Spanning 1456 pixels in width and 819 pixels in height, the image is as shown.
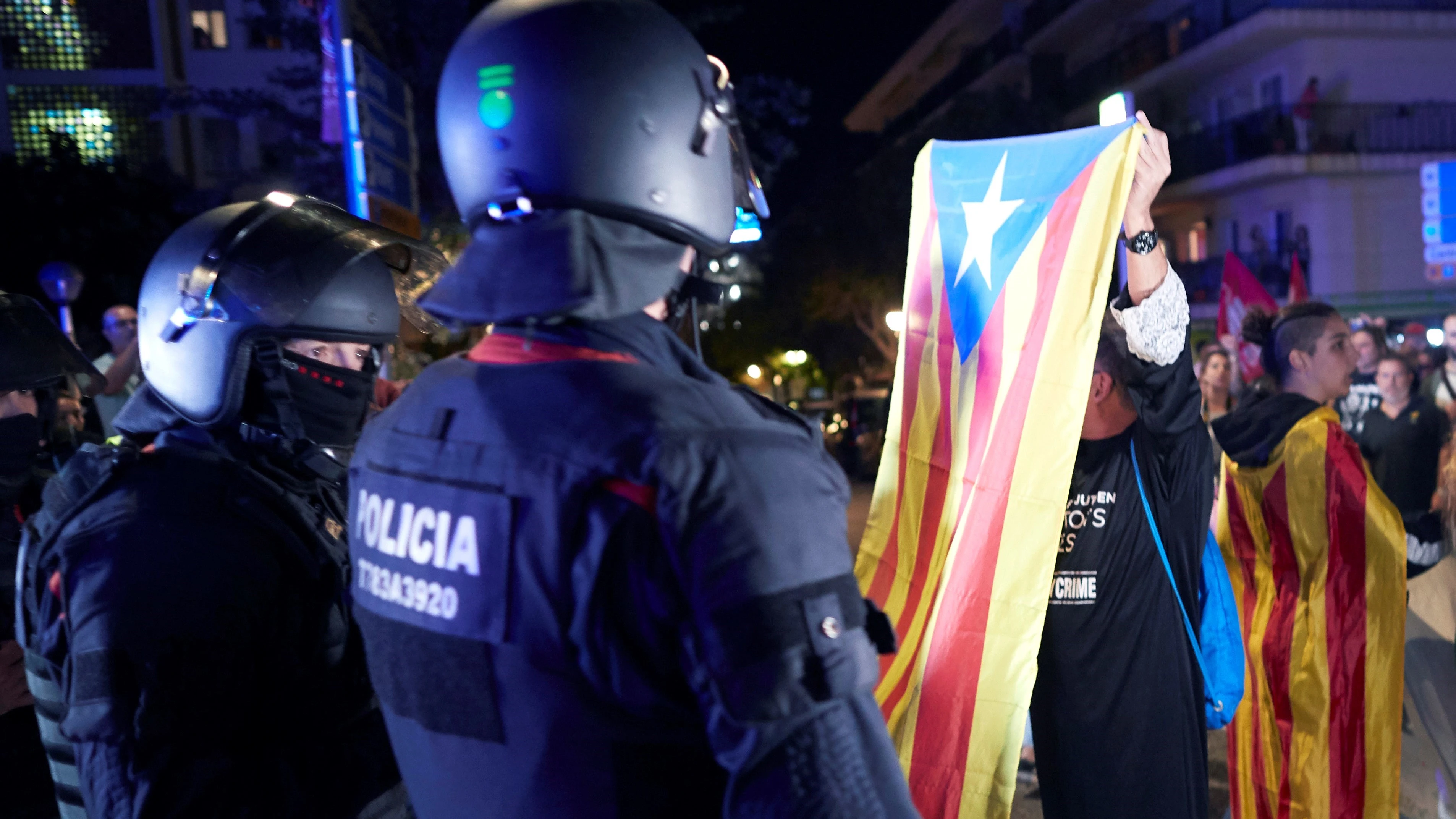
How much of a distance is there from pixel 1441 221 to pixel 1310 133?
10455mm

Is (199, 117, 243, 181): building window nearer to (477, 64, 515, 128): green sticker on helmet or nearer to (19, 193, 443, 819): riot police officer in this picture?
(19, 193, 443, 819): riot police officer

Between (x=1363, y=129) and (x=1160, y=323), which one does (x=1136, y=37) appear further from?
(x=1160, y=323)

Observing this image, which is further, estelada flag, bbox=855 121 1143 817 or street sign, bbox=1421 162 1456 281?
street sign, bbox=1421 162 1456 281

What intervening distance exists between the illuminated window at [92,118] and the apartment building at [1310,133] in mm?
22467

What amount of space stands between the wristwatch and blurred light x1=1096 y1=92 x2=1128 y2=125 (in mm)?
299

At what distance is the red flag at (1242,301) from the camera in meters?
6.03

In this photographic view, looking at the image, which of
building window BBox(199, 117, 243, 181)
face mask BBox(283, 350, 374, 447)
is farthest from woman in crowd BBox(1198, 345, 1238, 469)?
building window BBox(199, 117, 243, 181)

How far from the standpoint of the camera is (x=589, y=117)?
1.37 meters

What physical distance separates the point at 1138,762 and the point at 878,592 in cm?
89

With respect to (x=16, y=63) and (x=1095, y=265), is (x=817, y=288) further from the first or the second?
(x=1095, y=265)

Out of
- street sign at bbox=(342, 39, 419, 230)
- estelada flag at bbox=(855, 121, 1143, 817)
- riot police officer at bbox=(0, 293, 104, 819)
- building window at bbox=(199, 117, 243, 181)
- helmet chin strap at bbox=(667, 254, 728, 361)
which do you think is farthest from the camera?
building window at bbox=(199, 117, 243, 181)

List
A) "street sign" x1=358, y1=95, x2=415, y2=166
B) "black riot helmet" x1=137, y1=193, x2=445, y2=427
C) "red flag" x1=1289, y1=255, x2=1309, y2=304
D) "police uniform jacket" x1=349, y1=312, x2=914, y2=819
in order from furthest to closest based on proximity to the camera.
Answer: "red flag" x1=1289, y1=255, x2=1309, y2=304 < "street sign" x1=358, y1=95, x2=415, y2=166 < "black riot helmet" x1=137, y1=193, x2=445, y2=427 < "police uniform jacket" x1=349, y1=312, x2=914, y2=819

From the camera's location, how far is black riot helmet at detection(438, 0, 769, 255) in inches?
53.8

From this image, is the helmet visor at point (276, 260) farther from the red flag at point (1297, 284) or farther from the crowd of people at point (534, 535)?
the red flag at point (1297, 284)
